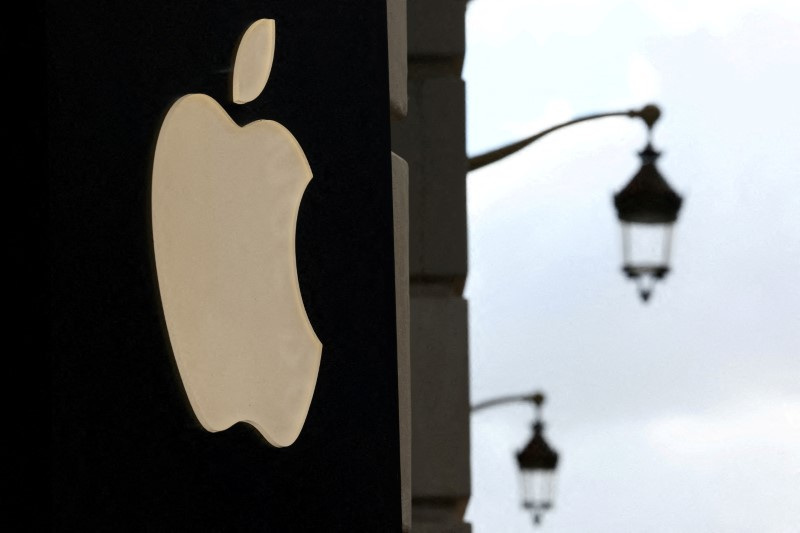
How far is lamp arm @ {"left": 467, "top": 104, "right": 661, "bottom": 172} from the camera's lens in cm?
735

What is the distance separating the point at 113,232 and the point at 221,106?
2.10 feet

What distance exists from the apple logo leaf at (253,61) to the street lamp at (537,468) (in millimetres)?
10717

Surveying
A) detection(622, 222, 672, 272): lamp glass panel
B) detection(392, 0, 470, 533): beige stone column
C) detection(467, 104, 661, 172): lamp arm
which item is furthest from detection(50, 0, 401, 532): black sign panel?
detection(622, 222, 672, 272): lamp glass panel

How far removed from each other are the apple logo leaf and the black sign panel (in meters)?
0.03

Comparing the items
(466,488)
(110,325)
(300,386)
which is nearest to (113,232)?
(110,325)

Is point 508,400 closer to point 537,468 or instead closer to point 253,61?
point 537,468

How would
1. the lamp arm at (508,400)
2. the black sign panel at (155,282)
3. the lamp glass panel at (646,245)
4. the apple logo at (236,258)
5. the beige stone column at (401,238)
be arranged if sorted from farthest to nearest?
the lamp arm at (508,400) < the lamp glass panel at (646,245) < the beige stone column at (401,238) < the apple logo at (236,258) < the black sign panel at (155,282)

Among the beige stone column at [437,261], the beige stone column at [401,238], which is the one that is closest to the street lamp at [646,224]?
the beige stone column at [437,261]

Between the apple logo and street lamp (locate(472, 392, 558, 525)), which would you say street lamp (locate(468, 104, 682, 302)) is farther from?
the apple logo

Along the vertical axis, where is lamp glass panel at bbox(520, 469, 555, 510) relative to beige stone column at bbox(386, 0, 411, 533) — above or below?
below

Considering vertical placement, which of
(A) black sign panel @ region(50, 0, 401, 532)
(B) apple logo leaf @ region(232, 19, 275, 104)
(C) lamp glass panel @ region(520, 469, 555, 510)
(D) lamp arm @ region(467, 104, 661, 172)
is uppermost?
(D) lamp arm @ region(467, 104, 661, 172)

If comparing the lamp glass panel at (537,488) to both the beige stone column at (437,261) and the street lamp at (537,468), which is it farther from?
the beige stone column at (437,261)

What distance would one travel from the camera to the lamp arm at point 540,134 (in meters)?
7.35

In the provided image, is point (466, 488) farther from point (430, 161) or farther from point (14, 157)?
point (14, 157)
